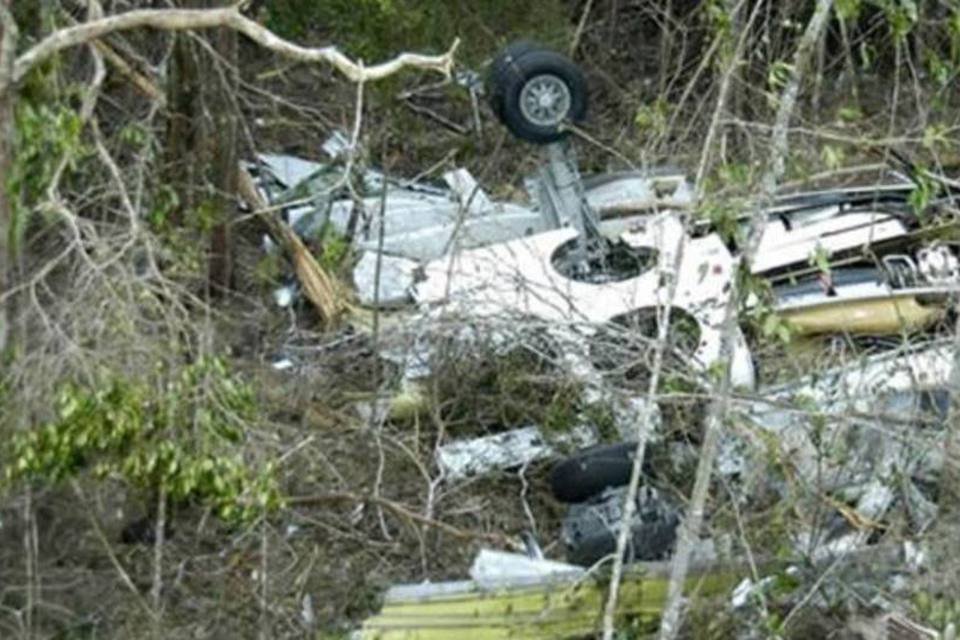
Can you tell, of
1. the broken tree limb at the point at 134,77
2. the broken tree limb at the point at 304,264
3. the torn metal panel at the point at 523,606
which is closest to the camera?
the torn metal panel at the point at 523,606

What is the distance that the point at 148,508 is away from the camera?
8.39 metres

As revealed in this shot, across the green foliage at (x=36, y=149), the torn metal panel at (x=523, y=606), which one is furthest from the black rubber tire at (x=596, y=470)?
the green foliage at (x=36, y=149)

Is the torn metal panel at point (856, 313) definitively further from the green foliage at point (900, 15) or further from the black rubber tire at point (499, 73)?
the green foliage at point (900, 15)

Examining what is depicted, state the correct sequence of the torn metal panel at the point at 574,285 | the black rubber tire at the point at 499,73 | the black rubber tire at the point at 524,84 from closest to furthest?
the torn metal panel at the point at 574,285
the black rubber tire at the point at 524,84
the black rubber tire at the point at 499,73

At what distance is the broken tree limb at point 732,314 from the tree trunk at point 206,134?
452 cm

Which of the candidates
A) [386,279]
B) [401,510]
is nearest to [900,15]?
[401,510]

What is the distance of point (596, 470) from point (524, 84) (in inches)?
146

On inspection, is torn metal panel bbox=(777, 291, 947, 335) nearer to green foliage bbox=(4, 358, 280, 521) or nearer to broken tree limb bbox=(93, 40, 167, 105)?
broken tree limb bbox=(93, 40, 167, 105)

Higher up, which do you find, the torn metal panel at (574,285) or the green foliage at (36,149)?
the green foliage at (36,149)

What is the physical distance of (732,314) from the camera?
21.1 feet

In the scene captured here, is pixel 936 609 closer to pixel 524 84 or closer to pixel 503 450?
pixel 503 450

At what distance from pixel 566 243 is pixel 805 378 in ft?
8.12

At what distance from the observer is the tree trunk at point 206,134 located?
10.4m

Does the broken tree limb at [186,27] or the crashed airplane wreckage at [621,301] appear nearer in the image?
the broken tree limb at [186,27]
